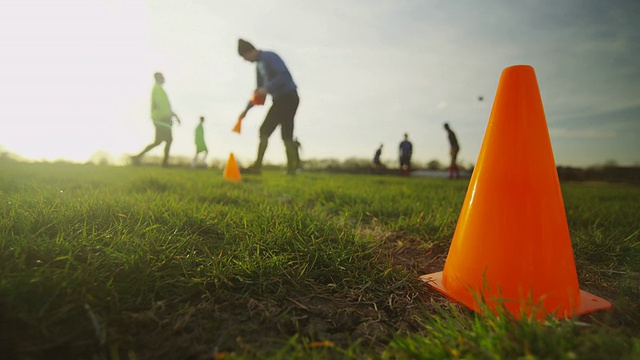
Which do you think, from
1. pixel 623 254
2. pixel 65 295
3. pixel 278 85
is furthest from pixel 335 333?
pixel 278 85

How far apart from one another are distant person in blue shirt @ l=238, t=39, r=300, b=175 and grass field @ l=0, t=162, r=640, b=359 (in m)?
4.30

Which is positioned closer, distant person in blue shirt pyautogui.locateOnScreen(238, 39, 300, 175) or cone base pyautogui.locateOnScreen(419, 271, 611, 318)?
cone base pyautogui.locateOnScreen(419, 271, 611, 318)

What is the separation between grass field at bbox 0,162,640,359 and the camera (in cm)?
98

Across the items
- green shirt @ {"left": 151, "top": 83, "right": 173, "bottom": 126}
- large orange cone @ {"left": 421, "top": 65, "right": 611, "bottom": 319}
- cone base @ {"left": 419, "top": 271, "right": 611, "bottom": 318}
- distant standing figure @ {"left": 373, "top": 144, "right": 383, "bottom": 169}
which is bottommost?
cone base @ {"left": 419, "top": 271, "right": 611, "bottom": 318}

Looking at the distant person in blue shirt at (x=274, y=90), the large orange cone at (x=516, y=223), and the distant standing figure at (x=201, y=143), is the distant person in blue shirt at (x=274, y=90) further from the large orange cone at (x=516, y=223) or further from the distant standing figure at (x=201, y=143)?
the distant standing figure at (x=201, y=143)

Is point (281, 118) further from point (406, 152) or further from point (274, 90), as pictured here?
point (406, 152)

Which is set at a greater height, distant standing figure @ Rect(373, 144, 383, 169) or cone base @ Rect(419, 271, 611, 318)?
distant standing figure @ Rect(373, 144, 383, 169)

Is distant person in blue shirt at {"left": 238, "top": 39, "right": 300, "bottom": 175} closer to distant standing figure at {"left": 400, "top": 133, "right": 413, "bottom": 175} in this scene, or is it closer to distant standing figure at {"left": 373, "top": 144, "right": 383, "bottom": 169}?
distant standing figure at {"left": 400, "top": 133, "right": 413, "bottom": 175}

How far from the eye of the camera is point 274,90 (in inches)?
239

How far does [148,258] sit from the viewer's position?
54.7 inches

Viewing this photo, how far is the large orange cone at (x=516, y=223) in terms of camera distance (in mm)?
1320

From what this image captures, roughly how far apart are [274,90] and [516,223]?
5339mm

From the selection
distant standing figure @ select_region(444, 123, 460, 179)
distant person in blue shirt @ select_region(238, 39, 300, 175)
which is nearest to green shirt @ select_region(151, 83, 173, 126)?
distant person in blue shirt @ select_region(238, 39, 300, 175)

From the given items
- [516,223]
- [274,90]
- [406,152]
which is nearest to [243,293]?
[516,223]
